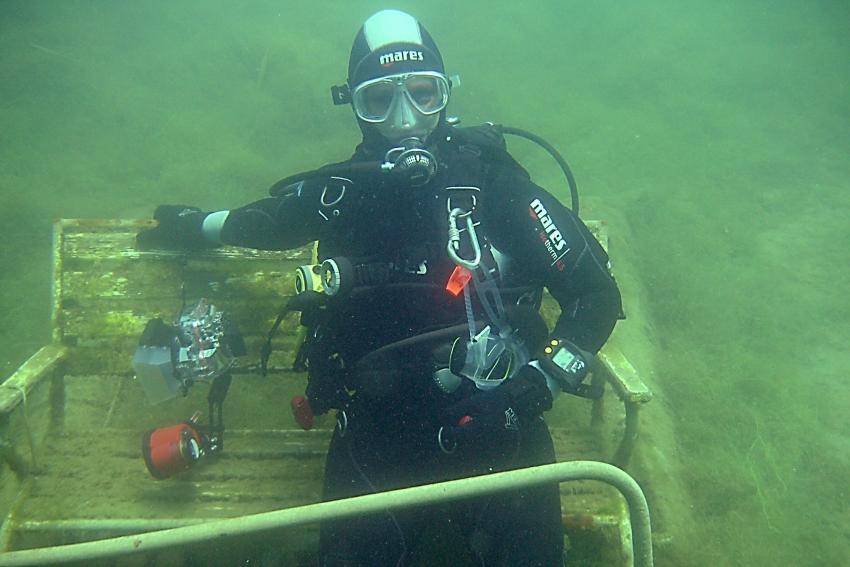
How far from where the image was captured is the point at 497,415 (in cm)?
231

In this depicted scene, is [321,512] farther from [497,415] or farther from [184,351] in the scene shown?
[184,351]

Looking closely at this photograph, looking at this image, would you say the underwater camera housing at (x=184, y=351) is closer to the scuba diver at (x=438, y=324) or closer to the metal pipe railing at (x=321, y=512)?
the scuba diver at (x=438, y=324)

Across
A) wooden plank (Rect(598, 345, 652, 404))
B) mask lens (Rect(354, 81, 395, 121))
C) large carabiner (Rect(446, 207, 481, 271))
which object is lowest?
wooden plank (Rect(598, 345, 652, 404))

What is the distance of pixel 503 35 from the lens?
13852 mm

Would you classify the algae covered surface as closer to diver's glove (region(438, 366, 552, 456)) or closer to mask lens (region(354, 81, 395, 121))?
diver's glove (region(438, 366, 552, 456))

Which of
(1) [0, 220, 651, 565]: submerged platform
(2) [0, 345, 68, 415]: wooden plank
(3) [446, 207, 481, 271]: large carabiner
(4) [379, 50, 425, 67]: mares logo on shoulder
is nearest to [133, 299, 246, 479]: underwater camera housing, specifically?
(1) [0, 220, 651, 565]: submerged platform

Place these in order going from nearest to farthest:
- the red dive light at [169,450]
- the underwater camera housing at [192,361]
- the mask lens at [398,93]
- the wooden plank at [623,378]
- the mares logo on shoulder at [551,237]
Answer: the mares logo on shoulder at [551,237], the mask lens at [398,93], the red dive light at [169,450], the wooden plank at [623,378], the underwater camera housing at [192,361]

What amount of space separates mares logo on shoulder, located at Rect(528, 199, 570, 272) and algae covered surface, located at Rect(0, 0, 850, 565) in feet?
6.14

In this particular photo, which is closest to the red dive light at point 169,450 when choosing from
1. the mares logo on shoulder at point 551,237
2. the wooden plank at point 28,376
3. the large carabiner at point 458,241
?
the wooden plank at point 28,376

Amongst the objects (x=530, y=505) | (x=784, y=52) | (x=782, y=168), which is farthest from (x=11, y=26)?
(x=784, y=52)

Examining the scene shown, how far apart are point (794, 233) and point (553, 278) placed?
18.3 ft

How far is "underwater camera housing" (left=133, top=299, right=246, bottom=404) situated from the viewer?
3.35 metres

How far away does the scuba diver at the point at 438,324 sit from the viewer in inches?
→ 91.8

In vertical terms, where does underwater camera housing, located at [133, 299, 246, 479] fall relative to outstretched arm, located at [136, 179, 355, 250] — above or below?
below
